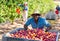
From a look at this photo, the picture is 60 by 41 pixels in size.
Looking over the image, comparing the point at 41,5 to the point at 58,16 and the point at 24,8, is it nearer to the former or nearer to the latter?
the point at 58,16

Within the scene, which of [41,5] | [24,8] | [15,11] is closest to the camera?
[15,11]

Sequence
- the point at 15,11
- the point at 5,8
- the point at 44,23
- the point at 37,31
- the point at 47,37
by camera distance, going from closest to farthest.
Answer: the point at 47,37, the point at 37,31, the point at 44,23, the point at 5,8, the point at 15,11

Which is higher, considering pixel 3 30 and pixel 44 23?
pixel 44 23

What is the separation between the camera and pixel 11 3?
12.1 m

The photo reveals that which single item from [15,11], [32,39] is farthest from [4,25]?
[32,39]

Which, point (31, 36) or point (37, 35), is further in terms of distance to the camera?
point (37, 35)

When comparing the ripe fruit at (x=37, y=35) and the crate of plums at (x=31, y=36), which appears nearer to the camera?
the crate of plums at (x=31, y=36)

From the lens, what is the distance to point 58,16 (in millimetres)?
19547

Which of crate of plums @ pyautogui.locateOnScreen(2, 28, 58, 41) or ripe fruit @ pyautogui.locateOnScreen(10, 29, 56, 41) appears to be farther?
ripe fruit @ pyautogui.locateOnScreen(10, 29, 56, 41)

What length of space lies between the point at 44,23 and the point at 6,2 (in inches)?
177

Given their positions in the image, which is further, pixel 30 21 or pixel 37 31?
pixel 30 21

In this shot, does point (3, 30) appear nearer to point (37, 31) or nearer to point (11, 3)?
point (11, 3)

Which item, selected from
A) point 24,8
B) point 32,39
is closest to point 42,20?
point 32,39

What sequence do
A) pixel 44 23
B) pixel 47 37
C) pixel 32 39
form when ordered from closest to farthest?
pixel 32 39 → pixel 47 37 → pixel 44 23
